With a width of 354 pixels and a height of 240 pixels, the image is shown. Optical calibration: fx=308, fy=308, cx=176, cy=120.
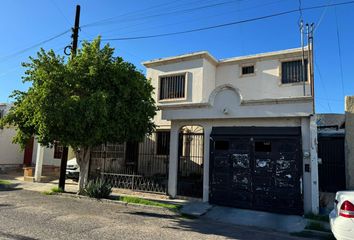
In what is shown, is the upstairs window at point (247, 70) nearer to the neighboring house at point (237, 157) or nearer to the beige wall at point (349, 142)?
the neighboring house at point (237, 157)

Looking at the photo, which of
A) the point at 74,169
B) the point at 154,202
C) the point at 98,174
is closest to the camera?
the point at 154,202

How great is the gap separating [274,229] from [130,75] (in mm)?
7153

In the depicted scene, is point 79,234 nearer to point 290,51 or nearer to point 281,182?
point 281,182

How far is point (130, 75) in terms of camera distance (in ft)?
37.9

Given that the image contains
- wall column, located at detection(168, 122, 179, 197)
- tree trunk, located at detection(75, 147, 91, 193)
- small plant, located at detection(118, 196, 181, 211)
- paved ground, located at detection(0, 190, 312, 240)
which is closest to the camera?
paved ground, located at detection(0, 190, 312, 240)

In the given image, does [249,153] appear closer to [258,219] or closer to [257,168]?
[257,168]

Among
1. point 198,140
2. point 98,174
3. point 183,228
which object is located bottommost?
point 183,228

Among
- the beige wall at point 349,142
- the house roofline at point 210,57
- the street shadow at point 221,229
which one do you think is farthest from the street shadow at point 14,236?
the house roofline at point 210,57

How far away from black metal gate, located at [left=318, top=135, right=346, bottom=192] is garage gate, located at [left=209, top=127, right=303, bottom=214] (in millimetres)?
2887

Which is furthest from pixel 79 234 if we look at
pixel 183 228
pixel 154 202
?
pixel 154 202

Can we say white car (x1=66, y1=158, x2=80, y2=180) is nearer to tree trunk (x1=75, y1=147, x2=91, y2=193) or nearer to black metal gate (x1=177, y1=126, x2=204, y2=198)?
tree trunk (x1=75, y1=147, x2=91, y2=193)

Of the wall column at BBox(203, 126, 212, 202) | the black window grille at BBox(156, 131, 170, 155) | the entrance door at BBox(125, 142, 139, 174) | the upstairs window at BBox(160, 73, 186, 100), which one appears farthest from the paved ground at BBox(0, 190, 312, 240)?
the upstairs window at BBox(160, 73, 186, 100)

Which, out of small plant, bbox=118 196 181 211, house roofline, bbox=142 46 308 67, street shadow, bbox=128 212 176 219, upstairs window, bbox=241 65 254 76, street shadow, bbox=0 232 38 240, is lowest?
street shadow, bbox=128 212 176 219

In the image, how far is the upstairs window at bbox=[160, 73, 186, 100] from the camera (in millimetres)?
18344
